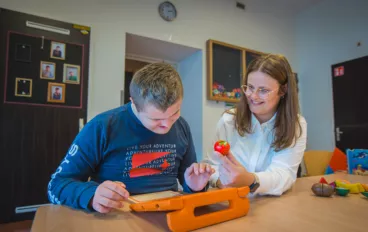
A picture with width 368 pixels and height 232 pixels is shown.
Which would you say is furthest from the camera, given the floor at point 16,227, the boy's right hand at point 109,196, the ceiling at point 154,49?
the ceiling at point 154,49

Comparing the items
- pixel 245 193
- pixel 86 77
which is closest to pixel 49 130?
pixel 86 77

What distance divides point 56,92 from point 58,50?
388 mm

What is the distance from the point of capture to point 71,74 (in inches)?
90.0

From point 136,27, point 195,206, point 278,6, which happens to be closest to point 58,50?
point 136,27

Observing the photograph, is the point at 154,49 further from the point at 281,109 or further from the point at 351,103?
the point at 351,103

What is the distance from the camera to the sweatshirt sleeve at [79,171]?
0.67 meters

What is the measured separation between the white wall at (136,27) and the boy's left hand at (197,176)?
1.79m

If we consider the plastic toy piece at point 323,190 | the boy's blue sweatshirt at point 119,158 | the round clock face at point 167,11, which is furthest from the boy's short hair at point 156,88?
the round clock face at point 167,11

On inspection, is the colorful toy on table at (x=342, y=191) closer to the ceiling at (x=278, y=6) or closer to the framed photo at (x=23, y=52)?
the framed photo at (x=23, y=52)

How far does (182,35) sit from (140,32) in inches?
21.1

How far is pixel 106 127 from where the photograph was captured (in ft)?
2.76

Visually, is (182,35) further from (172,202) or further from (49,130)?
(172,202)

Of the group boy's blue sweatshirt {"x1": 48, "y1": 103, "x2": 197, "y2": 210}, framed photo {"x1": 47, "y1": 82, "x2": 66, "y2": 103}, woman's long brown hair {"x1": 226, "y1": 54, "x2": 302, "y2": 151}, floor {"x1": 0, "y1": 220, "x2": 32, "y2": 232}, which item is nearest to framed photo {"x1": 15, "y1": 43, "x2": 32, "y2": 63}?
framed photo {"x1": 47, "y1": 82, "x2": 66, "y2": 103}

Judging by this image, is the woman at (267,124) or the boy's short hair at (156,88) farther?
the woman at (267,124)
